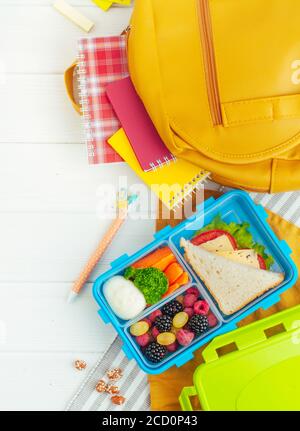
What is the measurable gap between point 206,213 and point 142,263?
142 mm

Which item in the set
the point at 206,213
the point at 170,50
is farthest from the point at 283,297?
the point at 170,50

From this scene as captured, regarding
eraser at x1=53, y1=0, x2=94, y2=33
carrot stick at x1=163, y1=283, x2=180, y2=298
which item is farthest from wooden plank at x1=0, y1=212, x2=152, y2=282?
eraser at x1=53, y1=0, x2=94, y2=33

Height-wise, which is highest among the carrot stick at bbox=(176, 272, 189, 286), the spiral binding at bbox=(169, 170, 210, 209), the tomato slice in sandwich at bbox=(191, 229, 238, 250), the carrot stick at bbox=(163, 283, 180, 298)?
the spiral binding at bbox=(169, 170, 210, 209)

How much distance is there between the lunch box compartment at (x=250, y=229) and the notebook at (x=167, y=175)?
5 centimetres

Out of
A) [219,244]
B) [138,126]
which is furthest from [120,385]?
[138,126]

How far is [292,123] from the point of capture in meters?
0.72

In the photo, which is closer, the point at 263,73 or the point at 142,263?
the point at 263,73

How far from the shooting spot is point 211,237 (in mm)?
875

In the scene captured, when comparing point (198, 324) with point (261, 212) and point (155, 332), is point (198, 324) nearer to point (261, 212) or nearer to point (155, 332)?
point (155, 332)

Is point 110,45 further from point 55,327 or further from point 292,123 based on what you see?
point 55,327

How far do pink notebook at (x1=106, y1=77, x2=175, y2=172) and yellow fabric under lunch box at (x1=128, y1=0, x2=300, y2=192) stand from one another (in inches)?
2.9

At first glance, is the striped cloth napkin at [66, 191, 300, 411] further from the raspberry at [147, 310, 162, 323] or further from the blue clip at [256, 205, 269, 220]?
Answer: the blue clip at [256, 205, 269, 220]

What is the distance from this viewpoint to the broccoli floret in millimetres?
828

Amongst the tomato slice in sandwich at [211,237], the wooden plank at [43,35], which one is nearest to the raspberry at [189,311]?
the tomato slice in sandwich at [211,237]
